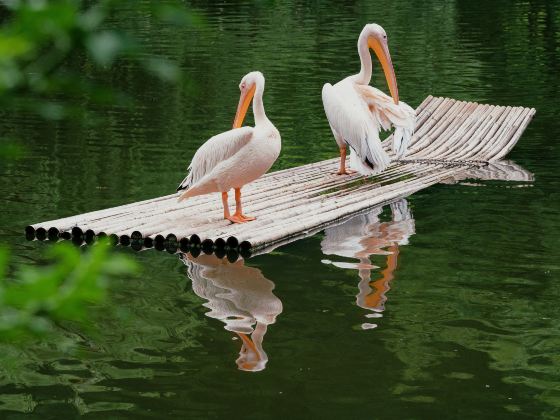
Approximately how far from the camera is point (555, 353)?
240 inches

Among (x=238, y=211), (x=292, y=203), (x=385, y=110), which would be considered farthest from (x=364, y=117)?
(x=238, y=211)

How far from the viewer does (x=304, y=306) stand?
7000 millimetres

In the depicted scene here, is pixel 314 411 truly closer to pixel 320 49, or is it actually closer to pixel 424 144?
pixel 424 144

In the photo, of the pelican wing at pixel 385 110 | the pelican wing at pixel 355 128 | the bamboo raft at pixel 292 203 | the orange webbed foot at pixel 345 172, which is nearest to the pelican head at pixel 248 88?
the bamboo raft at pixel 292 203

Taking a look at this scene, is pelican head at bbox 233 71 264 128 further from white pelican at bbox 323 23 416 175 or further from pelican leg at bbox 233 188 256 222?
white pelican at bbox 323 23 416 175

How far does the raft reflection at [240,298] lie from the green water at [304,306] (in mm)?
20

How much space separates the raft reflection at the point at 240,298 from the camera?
20.3ft

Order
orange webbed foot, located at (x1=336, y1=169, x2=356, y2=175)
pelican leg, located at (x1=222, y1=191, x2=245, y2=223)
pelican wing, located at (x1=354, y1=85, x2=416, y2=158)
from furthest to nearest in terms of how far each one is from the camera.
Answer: orange webbed foot, located at (x1=336, y1=169, x2=356, y2=175)
pelican wing, located at (x1=354, y1=85, x2=416, y2=158)
pelican leg, located at (x1=222, y1=191, x2=245, y2=223)

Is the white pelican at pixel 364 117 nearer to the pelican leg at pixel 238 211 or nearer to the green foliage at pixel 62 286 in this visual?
the pelican leg at pixel 238 211

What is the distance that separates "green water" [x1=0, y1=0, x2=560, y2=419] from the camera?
539cm

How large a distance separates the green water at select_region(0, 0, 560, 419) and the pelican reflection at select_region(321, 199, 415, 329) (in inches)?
1.0

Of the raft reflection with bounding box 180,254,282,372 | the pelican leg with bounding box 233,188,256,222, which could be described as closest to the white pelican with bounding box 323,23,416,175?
the pelican leg with bounding box 233,188,256,222

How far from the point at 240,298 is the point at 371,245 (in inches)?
69.7

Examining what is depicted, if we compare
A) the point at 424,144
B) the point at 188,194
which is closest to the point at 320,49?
the point at 424,144
